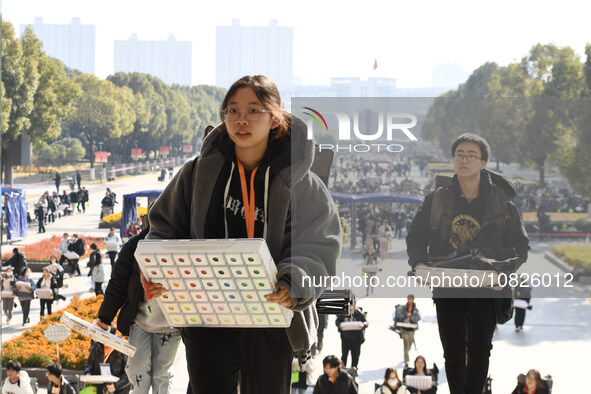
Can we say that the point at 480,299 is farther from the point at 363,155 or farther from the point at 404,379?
the point at 404,379

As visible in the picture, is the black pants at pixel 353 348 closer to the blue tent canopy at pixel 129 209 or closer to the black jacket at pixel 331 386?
the black jacket at pixel 331 386

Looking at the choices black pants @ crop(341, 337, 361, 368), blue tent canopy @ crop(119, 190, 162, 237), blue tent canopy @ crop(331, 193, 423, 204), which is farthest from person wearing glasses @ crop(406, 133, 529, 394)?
blue tent canopy @ crop(119, 190, 162, 237)

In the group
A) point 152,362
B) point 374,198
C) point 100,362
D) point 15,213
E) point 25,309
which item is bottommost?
point 25,309

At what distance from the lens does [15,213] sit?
3331cm

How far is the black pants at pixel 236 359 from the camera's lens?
13.5ft

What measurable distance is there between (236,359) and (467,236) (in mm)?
1585

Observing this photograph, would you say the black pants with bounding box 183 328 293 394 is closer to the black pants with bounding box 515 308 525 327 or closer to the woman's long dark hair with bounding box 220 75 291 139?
the woman's long dark hair with bounding box 220 75 291 139

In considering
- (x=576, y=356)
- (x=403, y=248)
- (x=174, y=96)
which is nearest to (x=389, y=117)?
(x=403, y=248)

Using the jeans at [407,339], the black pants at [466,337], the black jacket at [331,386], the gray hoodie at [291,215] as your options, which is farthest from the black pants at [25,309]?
the gray hoodie at [291,215]

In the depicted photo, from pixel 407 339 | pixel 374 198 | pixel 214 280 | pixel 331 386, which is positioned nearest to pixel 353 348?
pixel 407 339

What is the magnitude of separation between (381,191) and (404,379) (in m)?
5.31

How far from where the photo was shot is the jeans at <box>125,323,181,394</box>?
619cm

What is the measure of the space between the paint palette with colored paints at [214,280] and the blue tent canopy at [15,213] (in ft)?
95.8

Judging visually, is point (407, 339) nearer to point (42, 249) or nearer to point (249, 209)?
point (249, 209)
